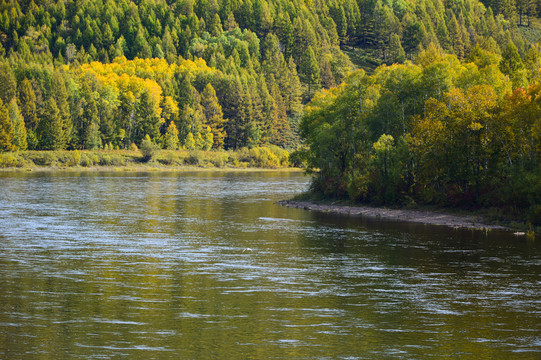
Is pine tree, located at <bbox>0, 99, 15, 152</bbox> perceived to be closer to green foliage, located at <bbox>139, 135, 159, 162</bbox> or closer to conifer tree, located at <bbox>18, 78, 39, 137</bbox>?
conifer tree, located at <bbox>18, 78, 39, 137</bbox>

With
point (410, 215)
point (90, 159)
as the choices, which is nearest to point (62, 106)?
point (90, 159)

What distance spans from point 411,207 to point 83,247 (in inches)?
1494

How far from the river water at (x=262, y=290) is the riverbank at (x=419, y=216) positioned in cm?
353

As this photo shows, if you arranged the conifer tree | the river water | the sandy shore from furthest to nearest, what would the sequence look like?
the conifer tree → the sandy shore → the river water

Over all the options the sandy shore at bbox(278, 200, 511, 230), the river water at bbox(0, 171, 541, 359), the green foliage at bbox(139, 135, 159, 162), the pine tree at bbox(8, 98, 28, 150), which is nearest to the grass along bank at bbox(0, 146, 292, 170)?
the green foliage at bbox(139, 135, 159, 162)

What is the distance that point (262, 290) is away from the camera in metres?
35.6

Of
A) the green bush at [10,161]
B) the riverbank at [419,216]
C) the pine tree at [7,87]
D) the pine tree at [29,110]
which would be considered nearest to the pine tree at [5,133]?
the green bush at [10,161]

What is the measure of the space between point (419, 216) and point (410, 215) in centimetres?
110

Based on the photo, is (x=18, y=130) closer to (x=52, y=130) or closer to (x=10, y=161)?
(x=10, y=161)

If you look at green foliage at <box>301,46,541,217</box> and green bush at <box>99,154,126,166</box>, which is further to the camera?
green bush at <box>99,154,126,166</box>

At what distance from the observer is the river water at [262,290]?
25.8 metres

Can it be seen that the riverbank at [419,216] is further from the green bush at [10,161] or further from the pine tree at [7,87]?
the pine tree at [7,87]

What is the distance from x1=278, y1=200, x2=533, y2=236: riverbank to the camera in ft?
205

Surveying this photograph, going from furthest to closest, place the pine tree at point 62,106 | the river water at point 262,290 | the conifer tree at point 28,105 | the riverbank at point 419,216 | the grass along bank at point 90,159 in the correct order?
1. the conifer tree at point 28,105
2. the pine tree at point 62,106
3. the grass along bank at point 90,159
4. the riverbank at point 419,216
5. the river water at point 262,290
